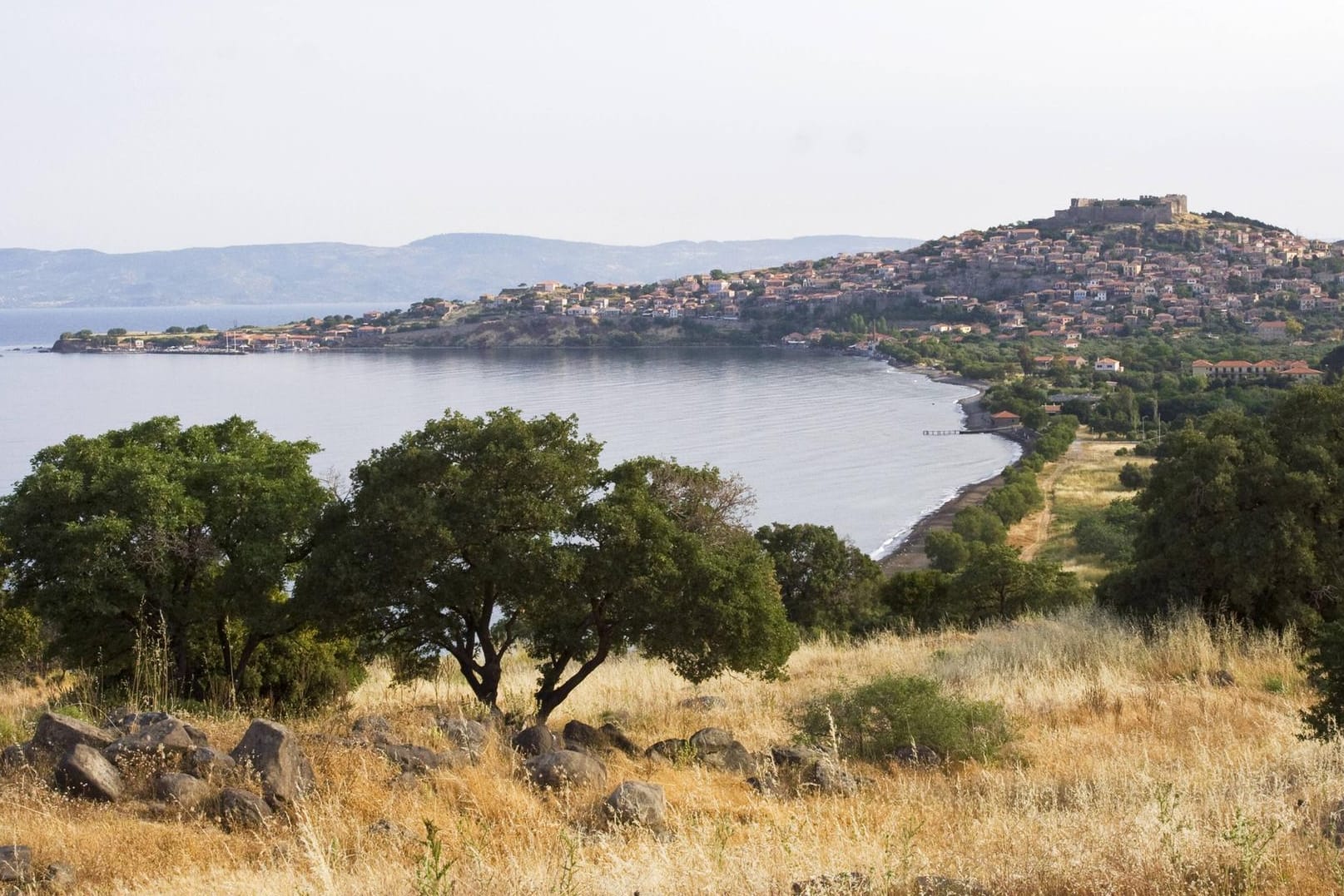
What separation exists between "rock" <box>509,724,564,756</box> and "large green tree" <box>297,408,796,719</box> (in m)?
1.70

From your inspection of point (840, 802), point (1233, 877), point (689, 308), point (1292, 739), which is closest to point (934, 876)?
point (1233, 877)

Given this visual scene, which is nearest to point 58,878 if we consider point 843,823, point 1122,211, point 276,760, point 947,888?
point 276,760

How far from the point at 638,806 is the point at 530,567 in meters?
3.47

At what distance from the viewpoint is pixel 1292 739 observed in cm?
629

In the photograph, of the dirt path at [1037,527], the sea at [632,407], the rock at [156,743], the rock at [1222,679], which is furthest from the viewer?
the sea at [632,407]

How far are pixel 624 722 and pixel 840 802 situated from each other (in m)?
3.35

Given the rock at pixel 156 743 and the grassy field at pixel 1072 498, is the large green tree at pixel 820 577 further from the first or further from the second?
the rock at pixel 156 743

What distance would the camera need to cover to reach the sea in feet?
169

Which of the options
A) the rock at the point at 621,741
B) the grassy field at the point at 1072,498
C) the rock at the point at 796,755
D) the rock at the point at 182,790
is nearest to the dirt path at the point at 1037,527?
the grassy field at the point at 1072,498

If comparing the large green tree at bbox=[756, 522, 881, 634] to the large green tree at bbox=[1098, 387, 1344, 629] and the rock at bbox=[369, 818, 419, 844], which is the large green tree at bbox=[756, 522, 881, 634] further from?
the rock at bbox=[369, 818, 419, 844]

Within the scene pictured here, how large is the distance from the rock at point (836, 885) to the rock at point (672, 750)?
2.64 meters

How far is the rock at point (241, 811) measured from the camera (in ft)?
16.4

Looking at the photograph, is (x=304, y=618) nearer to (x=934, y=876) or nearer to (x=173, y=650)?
(x=173, y=650)

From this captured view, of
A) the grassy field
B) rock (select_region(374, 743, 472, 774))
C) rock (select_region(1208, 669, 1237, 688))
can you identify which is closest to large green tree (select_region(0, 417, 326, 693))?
rock (select_region(374, 743, 472, 774))
